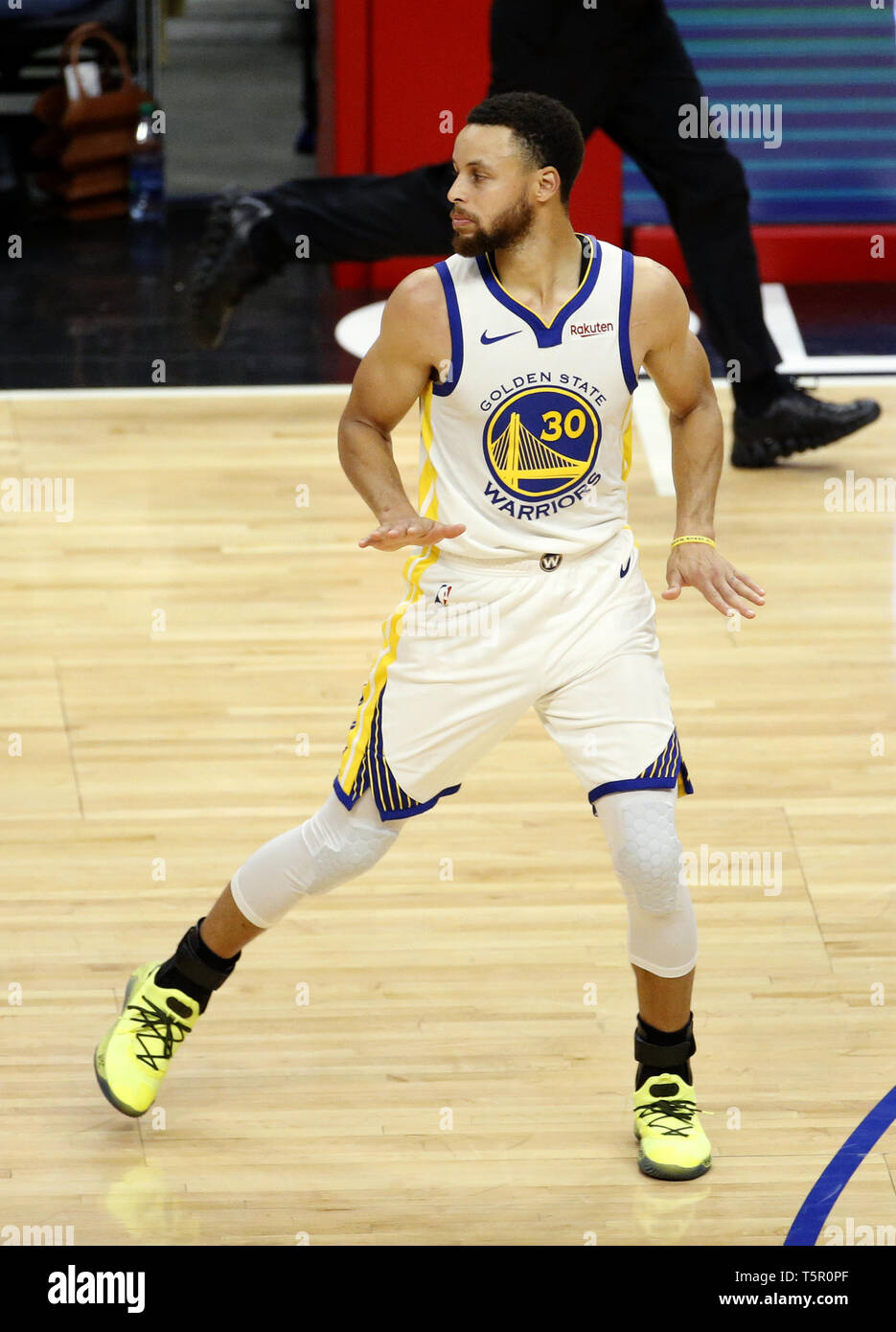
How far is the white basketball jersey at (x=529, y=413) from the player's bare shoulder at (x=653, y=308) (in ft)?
0.05

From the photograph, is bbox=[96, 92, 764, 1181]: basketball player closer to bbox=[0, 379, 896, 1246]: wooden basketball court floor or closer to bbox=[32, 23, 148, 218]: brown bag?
bbox=[0, 379, 896, 1246]: wooden basketball court floor

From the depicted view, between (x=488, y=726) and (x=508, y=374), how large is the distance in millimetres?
490

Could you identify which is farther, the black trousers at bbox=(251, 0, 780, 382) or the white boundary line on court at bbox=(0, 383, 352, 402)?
the white boundary line on court at bbox=(0, 383, 352, 402)

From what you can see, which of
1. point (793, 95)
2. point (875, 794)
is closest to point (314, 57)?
point (793, 95)

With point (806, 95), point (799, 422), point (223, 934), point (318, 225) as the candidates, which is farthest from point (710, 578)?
point (806, 95)

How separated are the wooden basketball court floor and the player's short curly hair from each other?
1.36 metres

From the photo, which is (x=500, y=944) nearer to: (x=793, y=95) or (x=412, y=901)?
(x=412, y=901)

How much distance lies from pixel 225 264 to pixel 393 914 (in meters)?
2.71

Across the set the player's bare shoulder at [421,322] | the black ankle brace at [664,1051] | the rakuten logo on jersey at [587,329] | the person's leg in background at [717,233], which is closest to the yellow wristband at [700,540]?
the rakuten logo on jersey at [587,329]

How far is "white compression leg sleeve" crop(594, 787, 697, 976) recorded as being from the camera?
9.00ft

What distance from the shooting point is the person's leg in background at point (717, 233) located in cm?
549

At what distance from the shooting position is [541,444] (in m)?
2.77

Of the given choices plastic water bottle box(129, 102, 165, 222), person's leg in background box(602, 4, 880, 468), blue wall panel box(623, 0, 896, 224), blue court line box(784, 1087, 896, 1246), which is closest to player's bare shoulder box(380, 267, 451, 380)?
blue court line box(784, 1087, 896, 1246)

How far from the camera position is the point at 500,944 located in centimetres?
354
